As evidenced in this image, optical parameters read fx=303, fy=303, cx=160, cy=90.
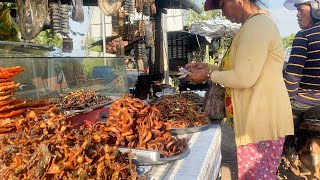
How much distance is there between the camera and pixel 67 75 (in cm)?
331

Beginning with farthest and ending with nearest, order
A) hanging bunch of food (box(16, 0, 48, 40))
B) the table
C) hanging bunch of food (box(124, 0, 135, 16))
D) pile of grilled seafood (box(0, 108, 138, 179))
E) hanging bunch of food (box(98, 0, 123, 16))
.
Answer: hanging bunch of food (box(124, 0, 135, 16))
hanging bunch of food (box(98, 0, 123, 16))
hanging bunch of food (box(16, 0, 48, 40))
the table
pile of grilled seafood (box(0, 108, 138, 179))

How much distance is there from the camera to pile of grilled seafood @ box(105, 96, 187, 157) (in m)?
1.69

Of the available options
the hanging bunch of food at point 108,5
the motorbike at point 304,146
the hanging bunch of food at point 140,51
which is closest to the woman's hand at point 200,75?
the motorbike at point 304,146

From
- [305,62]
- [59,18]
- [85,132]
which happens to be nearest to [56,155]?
[85,132]

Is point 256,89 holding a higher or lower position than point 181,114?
higher

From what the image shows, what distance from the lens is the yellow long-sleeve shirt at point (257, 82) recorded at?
1.89 m

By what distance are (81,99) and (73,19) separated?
225 cm

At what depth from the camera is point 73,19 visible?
4.73 m

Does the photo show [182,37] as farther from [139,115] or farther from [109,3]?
[139,115]

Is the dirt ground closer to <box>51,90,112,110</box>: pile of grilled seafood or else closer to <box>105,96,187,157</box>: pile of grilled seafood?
<box>51,90,112,110</box>: pile of grilled seafood

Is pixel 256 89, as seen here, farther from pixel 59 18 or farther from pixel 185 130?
pixel 59 18

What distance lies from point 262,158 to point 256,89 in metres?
0.49

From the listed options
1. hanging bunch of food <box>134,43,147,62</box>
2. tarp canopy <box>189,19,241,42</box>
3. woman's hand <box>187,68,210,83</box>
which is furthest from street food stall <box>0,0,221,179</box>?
tarp canopy <box>189,19,241,42</box>

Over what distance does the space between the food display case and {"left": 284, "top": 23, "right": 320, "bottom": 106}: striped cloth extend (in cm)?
207
